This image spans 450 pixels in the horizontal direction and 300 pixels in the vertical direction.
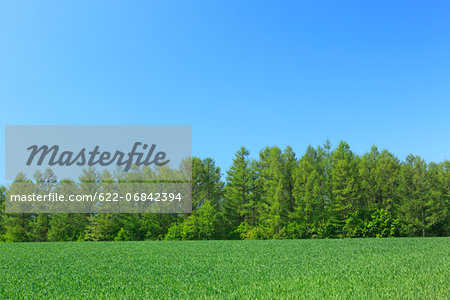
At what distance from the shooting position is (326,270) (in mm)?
15211

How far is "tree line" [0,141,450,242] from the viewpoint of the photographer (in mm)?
55156

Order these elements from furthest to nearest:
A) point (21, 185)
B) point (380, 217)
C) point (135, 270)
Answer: point (21, 185), point (380, 217), point (135, 270)

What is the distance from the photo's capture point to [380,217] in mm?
55031

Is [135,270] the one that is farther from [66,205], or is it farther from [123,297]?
[66,205]

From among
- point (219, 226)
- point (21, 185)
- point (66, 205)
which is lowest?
point (219, 226)

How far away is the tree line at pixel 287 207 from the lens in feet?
181

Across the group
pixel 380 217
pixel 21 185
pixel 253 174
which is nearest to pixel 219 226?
pixel 253 174

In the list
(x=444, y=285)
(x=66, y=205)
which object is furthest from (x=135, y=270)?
(x=66, y=205)

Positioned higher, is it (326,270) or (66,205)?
(66,205)

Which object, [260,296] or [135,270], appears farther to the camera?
[135,270]

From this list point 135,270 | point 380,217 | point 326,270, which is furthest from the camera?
point 380,217

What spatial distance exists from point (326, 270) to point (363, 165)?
50.1 metres

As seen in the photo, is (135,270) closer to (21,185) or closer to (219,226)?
(219,226)

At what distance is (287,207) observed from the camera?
189 ft
